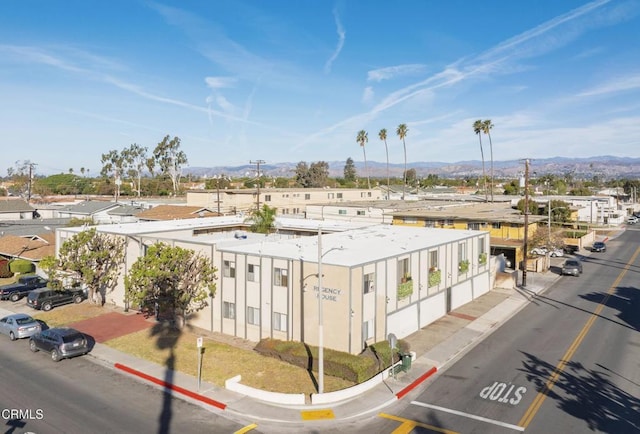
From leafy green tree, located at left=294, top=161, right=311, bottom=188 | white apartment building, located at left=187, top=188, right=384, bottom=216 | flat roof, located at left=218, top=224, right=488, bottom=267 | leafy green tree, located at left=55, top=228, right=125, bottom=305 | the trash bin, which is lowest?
the trash bin

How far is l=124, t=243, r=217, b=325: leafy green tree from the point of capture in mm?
31375

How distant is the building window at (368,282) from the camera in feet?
90.3

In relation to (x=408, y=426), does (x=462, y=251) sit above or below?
above

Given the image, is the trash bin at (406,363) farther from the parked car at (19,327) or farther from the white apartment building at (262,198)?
the white apartment building at (262,198)

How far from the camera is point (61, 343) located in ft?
89.7

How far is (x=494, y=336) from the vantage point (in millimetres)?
32375

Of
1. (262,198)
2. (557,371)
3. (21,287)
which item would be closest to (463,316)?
(557,371)

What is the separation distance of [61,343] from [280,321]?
13022 mm

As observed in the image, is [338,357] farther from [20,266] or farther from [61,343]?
[20,266]

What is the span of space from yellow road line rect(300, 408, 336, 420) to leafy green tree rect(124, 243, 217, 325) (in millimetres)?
13747

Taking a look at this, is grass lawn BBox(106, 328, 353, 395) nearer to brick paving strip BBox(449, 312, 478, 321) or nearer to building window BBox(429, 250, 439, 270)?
building window BBox(429, 250, 439, 270)

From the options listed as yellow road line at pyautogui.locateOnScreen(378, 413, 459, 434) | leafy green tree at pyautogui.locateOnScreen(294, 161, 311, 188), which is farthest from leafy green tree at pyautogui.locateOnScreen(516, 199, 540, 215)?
leafy green tree at pyautogui.locateOnScreen(294, 161, 311, 188)

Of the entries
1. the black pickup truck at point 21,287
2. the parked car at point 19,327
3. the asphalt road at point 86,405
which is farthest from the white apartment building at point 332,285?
the black pickup truck at point 21,287
